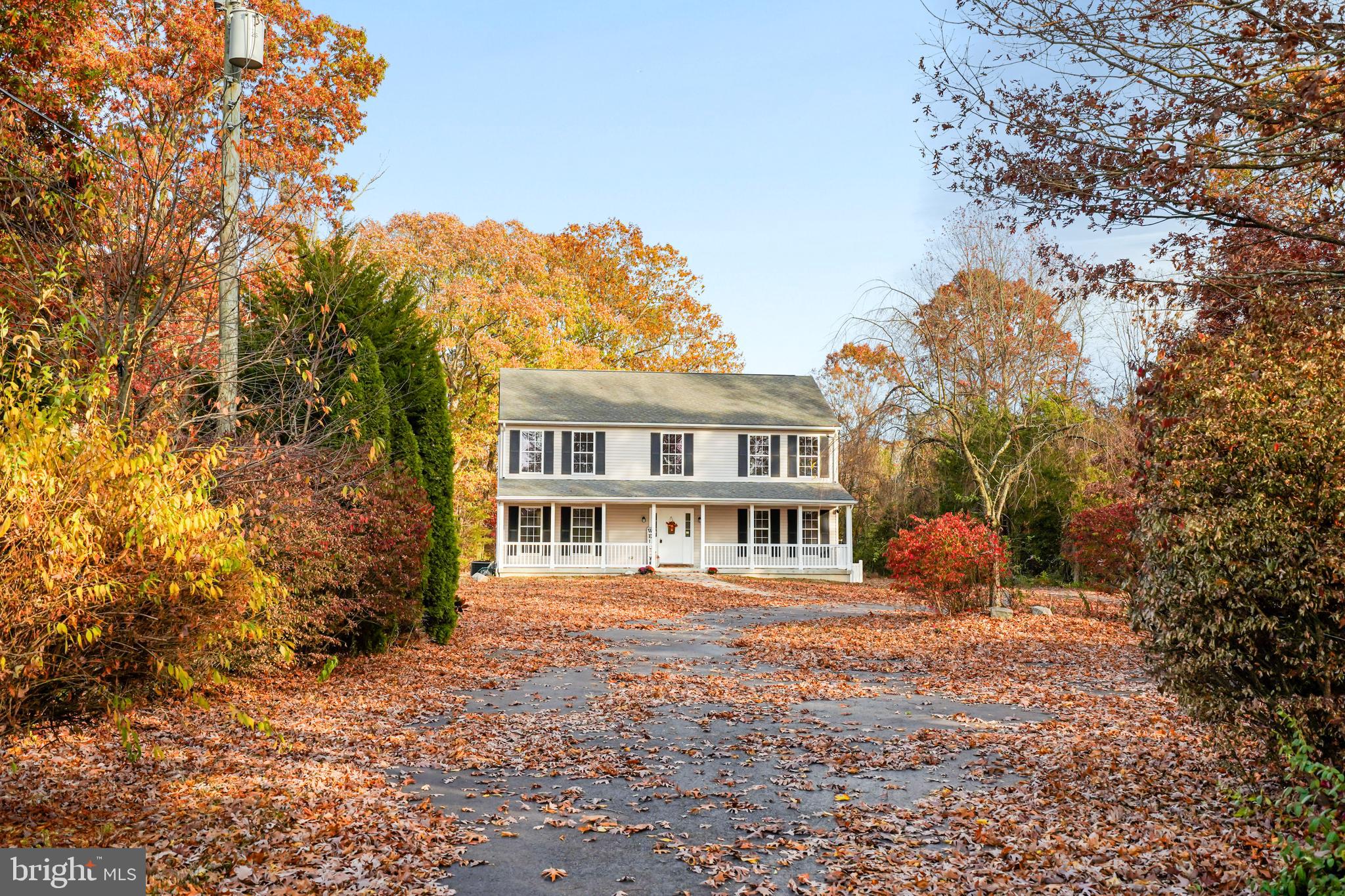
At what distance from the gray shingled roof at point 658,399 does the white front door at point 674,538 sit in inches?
132

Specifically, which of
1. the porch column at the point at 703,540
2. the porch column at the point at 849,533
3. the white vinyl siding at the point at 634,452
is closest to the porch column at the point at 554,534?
the white vinyl siding at the point at 634,452

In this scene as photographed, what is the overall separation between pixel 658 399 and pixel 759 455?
4350mm

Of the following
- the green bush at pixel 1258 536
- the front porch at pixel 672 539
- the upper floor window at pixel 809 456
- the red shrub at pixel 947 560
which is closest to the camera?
the green bush at pixel 1258 536

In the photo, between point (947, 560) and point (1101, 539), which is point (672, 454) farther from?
point (947, 560)

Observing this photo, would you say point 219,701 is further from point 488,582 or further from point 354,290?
point 488,582

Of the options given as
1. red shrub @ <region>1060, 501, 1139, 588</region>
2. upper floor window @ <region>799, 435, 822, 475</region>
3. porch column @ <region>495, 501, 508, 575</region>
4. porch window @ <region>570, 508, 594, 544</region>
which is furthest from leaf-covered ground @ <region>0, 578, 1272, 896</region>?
upper floor window @ <region>799, 435, 822, 475</region>

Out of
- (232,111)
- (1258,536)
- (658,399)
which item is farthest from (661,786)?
(658,399)

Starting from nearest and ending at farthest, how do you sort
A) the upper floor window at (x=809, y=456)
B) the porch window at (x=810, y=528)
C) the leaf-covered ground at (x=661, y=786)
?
the leaf-covered ground at (x=661, y=786), the porch window at (x=810, y=528), the upper floor window at (x=809, y=456)

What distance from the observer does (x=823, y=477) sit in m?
34.7

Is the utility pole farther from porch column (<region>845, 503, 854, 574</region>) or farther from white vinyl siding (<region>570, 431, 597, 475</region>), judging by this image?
porch column (<region>845, 503, 854, 574</region>)

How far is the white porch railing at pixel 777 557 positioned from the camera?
32.8 m

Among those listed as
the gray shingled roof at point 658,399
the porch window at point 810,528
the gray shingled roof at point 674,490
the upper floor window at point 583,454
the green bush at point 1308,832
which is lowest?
the green bush at point 1308,832

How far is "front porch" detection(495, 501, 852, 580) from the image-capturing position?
32.1 metres

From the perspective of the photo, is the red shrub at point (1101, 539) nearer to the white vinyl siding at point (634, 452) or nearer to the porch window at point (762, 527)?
the white vinyl siding at point (634, 452)
